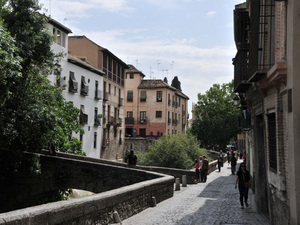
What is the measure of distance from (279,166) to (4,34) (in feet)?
35.0

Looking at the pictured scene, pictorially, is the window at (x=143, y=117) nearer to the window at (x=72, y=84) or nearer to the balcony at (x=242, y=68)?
the window at (x=72, y=84)

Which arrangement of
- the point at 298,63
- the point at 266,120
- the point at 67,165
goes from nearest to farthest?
the point at 298,63 → the point at 266,120 → the point at 67,165

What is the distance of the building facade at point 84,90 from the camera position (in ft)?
108

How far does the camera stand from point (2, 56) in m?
13.8

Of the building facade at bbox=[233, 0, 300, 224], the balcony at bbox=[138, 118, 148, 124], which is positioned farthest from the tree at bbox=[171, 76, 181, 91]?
the building facade at bbox=[233, 0, 300, 224]

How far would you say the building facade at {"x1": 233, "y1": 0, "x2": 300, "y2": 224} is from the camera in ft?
24.1

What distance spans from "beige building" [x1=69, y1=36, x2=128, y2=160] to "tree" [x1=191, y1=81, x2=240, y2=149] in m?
19.9

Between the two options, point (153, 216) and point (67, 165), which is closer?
point (153, 216)

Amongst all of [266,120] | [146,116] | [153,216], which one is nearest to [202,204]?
[153,216]

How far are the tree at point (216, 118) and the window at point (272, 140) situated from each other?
177 feet

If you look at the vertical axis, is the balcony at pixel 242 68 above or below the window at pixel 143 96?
below

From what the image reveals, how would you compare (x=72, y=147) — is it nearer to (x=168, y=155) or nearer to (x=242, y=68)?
(x=168, y=155)

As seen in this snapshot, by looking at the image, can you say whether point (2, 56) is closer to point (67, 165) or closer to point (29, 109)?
point (29, 109)

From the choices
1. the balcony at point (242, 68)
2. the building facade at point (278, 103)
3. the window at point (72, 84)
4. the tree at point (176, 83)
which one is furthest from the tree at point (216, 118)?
the building facade at point (278, 103)
